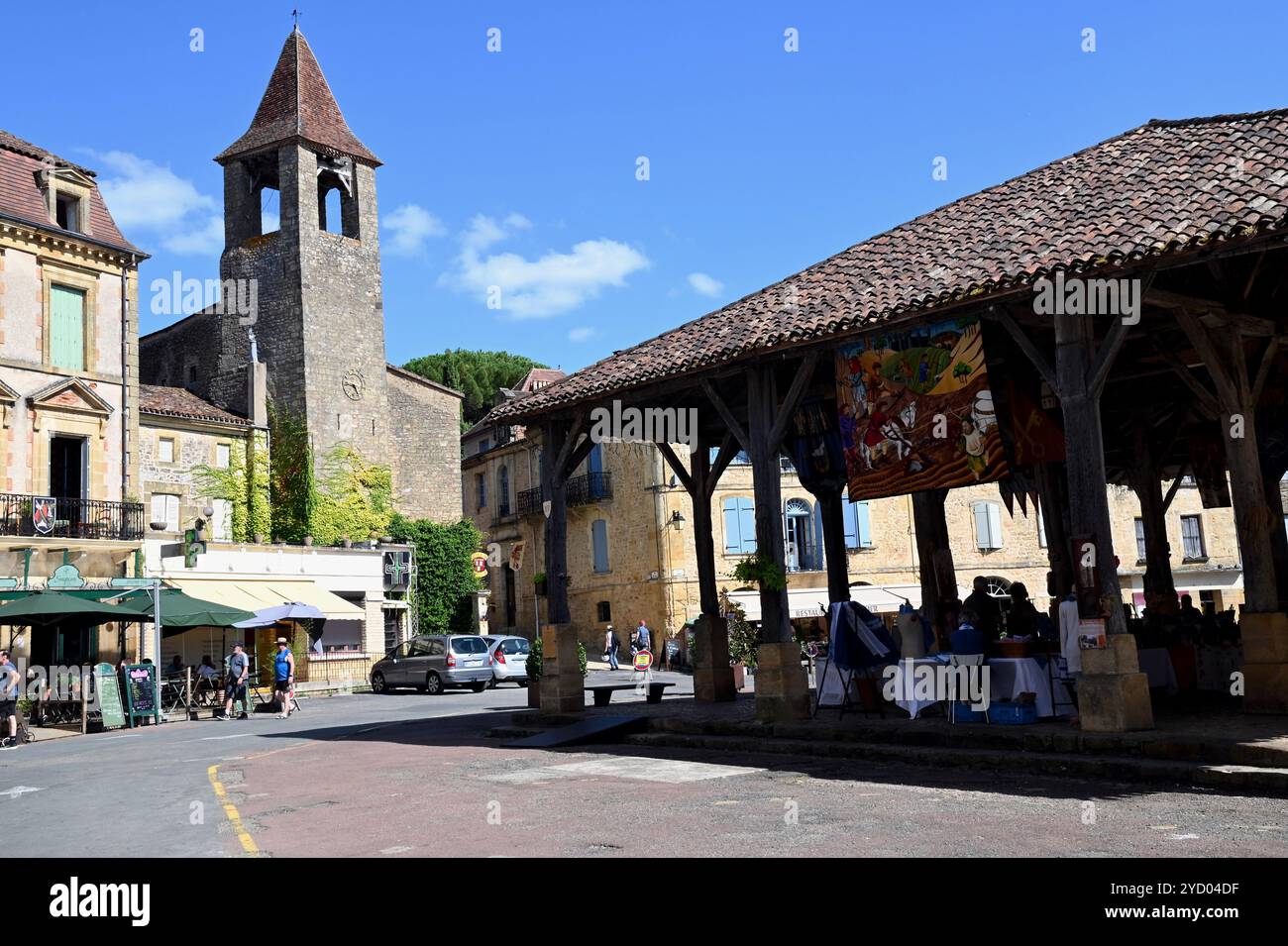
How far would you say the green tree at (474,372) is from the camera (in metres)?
59.7

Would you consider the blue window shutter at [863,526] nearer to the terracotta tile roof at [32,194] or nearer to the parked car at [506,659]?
the parked car at [506,659]

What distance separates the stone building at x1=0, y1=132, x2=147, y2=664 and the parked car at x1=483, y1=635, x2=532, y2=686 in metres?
9.40

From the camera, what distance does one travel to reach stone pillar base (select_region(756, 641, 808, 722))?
521 inches

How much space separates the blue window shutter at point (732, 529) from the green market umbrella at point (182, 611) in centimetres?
1779

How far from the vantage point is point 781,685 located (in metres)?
13.2

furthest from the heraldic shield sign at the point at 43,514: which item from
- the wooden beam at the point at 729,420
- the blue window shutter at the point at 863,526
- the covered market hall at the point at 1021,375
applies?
the blue window shutter at the point at 863,526

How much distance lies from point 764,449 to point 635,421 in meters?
3.13

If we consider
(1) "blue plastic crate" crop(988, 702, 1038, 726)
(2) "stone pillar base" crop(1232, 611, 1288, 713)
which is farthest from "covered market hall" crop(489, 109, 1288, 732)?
(1) "blue plastic crate" crop(988, 702, 1038, 726)


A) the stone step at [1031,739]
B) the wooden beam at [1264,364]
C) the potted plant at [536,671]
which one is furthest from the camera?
the potted plant at [536,671]

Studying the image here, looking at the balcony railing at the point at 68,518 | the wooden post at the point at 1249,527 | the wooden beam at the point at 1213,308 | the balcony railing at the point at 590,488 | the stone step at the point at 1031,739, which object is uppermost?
the balcony railing at the point at 590,488

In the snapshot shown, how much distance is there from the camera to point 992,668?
38.2 feet

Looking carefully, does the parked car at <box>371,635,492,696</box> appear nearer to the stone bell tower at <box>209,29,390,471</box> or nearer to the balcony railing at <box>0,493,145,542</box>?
the balcony railing at <box>0,493,145,542</box>
